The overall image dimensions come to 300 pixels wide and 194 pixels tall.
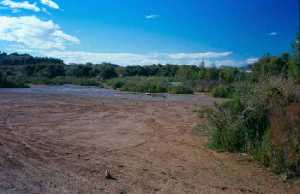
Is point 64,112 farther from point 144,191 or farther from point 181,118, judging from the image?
point 144,191

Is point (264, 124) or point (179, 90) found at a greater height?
point (264, 124)

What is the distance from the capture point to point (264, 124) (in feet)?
44.2

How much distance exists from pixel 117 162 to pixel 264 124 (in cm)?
458

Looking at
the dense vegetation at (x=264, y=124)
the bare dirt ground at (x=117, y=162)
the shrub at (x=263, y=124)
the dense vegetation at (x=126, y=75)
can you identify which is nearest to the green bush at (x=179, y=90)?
the dense vegetation at (x=126, y=75)

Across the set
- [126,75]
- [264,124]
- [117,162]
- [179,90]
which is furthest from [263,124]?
[126,75]

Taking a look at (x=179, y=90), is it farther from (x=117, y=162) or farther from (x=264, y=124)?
(x=117, y=162)

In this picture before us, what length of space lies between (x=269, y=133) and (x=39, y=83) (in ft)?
192

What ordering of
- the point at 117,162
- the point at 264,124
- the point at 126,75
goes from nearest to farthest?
the point at 117,162 < the point at 264,124 < the point at 126,75

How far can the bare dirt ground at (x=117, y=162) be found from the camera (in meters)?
9.48

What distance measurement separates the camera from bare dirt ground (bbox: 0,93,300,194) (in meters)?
9.48

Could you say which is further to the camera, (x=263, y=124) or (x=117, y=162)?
(x=263, y=124)

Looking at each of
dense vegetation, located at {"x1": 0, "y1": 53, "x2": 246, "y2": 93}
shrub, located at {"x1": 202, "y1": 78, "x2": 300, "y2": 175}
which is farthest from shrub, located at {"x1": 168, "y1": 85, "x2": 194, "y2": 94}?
shrub, located at {"x1": 202, "y1": 78, "x2": 300, "y2": 175}

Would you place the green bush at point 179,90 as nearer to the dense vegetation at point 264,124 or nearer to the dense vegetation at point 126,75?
the dense vegetation at point 126,75

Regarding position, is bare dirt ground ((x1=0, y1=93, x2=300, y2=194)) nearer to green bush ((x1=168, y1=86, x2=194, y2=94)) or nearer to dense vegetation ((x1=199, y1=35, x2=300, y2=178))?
dense vegetation ((x1=199, y1=35, x2=300, y2=178))
